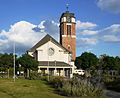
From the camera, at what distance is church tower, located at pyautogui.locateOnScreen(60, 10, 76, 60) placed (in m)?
93.4

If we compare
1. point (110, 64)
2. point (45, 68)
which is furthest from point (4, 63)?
point (110, 64)

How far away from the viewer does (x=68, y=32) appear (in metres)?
94.9

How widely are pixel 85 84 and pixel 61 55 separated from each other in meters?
57.1

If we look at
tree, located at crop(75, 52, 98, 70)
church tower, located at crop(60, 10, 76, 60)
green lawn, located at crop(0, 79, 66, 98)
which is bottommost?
green lawn, located at crop(0, 79, 66, 98)

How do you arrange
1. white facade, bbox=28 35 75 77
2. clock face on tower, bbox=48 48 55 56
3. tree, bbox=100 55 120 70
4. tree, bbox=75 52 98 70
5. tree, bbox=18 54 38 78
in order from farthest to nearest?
tree, bbox=75 52 98 70, tree, bbox=100 55 120 70, clock face on tower, bbox=48 48 55 56, white facade, bbox=28 35 75 77, tree, bbox=18 54 38 78

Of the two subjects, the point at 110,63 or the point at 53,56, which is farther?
the point at 110,63

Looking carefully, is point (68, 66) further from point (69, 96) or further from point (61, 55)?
point (69, 96)

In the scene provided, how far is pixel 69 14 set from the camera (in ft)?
322

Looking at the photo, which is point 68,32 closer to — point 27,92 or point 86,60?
point 86,60

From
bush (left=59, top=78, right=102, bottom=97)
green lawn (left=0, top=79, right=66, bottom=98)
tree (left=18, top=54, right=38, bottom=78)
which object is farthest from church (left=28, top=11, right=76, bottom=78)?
bush (left=59, top=78, right=102, bottom=97)

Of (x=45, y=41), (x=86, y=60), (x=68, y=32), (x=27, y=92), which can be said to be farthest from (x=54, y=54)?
(x=27, y=92)

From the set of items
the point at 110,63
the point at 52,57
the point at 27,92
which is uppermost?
the point at 52,57

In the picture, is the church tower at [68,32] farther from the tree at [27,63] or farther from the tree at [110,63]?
the tree at [27,63]

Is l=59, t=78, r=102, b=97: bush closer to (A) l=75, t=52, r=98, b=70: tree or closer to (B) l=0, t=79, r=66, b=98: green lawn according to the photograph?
(B) l=0, t=79, r=66, b=98: green lawn
